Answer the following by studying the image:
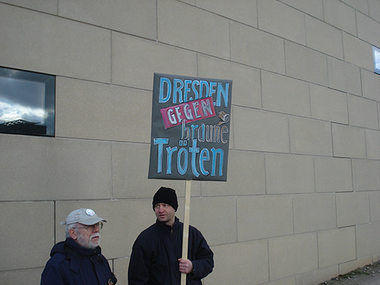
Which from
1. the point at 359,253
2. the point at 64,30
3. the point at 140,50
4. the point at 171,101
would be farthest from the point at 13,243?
the point at 359,253

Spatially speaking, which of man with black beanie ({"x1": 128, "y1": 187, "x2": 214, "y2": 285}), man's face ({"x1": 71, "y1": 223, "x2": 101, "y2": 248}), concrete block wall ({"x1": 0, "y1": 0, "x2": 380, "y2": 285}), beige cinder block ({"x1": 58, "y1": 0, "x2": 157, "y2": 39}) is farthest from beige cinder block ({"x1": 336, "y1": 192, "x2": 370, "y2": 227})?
man's face ({"x1": 71, "y1": 223, "x2": 101, "y2": 248})

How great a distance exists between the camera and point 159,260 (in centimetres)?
313

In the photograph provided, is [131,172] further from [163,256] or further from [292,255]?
[292,255]

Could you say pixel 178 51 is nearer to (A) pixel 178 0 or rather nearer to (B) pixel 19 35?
(A) pixel 178 0

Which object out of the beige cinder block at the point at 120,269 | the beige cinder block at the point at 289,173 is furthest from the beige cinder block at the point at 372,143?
the beige cinder block at the point at 120,269

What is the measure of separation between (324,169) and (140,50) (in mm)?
3877

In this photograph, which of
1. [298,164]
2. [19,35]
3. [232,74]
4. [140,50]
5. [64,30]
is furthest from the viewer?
[298,164]

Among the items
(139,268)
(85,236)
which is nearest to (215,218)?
(139,268)

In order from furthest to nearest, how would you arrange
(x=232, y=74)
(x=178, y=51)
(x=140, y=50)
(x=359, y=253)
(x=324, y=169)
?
(x=359, y=253) → (x=324, y=169) → (x=232, y=74) → (x=178, y=51) → (x=140, y=50)

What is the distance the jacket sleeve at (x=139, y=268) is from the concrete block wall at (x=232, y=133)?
1003 mm

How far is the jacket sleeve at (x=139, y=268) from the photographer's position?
3.05 meters

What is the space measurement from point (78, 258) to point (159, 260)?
0.77 m

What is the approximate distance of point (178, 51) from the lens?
4.91 metres

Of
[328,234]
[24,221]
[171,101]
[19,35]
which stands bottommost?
[328,234]
